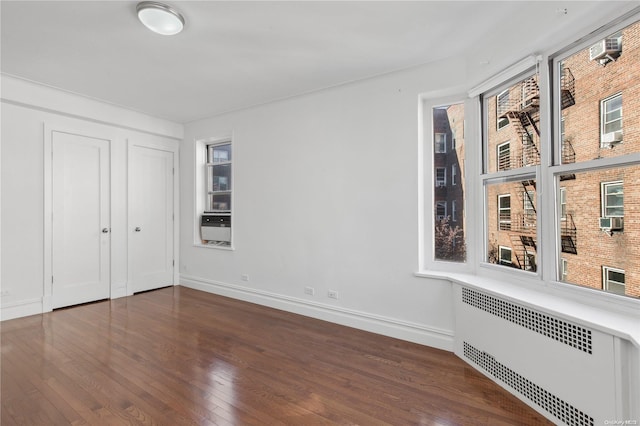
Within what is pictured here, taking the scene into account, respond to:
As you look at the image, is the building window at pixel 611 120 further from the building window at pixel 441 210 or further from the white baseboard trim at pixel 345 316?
the white baseboard trim at pixel 345 316

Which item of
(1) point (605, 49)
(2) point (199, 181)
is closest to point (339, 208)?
(1) point (605, 49)

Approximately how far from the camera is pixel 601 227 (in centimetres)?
198

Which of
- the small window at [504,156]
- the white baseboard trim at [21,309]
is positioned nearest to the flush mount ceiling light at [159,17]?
the small window at [504,156]

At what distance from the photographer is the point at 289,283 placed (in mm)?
4031

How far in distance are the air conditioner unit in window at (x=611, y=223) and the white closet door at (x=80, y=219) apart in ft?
18.4

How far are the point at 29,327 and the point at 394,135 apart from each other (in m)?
4.53

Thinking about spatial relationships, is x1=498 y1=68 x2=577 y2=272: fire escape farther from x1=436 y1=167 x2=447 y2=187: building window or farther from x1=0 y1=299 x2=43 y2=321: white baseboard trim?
x1=0 y1=299 x2=43 y2=321: white baseboard trim

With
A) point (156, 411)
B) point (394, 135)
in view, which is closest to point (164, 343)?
point (156, 411)

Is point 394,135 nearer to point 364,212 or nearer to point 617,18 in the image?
point 364,212

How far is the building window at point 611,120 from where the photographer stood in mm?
1892

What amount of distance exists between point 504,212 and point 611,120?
982 millimetres

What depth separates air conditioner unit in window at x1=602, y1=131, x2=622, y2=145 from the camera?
188 centimetres

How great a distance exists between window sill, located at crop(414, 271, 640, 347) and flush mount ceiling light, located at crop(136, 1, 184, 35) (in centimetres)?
314

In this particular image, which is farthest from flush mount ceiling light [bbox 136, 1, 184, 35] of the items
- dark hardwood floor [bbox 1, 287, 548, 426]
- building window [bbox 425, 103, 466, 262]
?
dark hardwood floor [bbox 1, 287, 548, 426]
